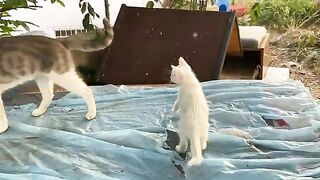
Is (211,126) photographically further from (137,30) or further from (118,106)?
(137,30)

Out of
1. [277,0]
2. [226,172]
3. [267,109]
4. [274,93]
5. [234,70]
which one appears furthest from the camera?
[277,0]

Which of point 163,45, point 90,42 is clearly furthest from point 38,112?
point 163,45

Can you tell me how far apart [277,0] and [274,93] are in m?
1.38

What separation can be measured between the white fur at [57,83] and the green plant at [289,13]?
63.0 inches

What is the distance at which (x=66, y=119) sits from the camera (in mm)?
1424

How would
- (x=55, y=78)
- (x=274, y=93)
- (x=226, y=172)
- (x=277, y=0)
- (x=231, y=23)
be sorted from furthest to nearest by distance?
1. (x=277, y=0)
2. (x=231, y=23)
3. (x=274, y=93)
4. (x=55, y=78)
5. (x=226, y=172)

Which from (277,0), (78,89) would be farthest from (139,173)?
(277,0)

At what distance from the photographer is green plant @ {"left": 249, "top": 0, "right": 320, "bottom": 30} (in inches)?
108

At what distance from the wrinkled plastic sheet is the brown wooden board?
0.25m

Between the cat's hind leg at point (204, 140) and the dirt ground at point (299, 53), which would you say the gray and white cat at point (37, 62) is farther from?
the dirt ground at point (299, 53)

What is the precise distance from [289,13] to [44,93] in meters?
1.76

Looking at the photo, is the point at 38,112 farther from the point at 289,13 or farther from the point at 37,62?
the point at 289,13

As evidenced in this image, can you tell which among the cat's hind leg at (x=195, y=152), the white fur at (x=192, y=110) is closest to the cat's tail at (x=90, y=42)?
the white fur at (x=192, y=110)

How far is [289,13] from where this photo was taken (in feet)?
9.05
